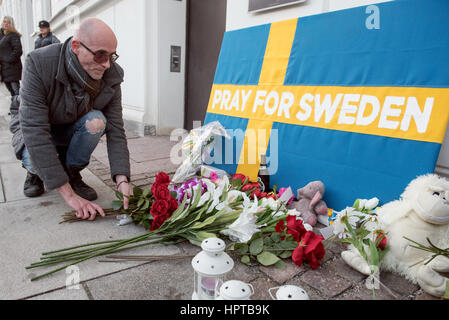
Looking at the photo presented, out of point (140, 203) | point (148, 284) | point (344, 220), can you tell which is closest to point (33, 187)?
point (140, 203)

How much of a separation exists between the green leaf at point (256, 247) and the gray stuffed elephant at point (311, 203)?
493 millimetres

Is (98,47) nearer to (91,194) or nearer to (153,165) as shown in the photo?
A: (91,194)

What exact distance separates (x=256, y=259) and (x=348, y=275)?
0.43m

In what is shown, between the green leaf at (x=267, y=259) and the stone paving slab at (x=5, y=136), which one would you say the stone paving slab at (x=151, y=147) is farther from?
the green leaf at (x=267, y=259)

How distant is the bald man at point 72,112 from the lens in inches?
69.7

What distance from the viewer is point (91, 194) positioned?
7.60ft

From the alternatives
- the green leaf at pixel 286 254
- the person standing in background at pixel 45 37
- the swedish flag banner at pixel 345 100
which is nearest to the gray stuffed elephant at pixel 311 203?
the swedish flag banner at pixel 345 100

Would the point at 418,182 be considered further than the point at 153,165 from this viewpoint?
No

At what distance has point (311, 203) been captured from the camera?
6.43 ft

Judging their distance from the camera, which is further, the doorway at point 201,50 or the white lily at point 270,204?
the doorway at point 201,50

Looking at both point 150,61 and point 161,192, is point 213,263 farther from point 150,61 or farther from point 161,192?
Answer: point 150,61

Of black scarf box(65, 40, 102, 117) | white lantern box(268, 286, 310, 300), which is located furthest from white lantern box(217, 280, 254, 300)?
black scarf box(65, 40, 102, 117)

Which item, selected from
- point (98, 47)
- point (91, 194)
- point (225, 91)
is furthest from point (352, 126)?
point (91, 194)

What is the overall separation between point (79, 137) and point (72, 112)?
0.21 meters
